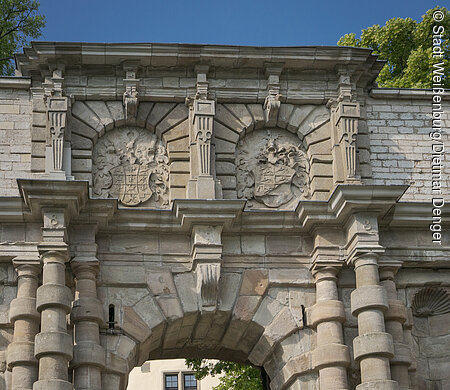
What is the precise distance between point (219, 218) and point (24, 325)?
329cm

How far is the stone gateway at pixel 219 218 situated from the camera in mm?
16234

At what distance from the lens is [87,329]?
1609 centimetres

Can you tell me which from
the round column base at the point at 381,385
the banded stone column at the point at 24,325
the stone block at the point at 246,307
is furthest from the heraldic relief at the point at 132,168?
the round column base at the point at 381,385

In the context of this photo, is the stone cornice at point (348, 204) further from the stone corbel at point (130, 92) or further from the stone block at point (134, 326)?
the stone corbel at point (130, 92)

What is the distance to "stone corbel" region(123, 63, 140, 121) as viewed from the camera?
1756cm

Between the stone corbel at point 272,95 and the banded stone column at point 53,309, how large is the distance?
3.85 metres

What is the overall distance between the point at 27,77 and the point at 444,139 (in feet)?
22.9

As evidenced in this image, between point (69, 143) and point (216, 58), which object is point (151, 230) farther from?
point (216, 58)

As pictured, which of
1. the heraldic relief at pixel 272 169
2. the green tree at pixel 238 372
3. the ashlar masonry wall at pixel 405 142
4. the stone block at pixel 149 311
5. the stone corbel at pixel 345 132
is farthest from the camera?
the green tree at pixel 238 372

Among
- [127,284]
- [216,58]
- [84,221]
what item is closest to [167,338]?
[127,284]

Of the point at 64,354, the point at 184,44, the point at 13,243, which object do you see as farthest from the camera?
the point at 184,44

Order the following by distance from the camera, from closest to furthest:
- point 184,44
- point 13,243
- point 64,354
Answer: point 64,354 → point 13,243 → point 184,44

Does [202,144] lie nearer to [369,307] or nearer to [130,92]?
[130,92]

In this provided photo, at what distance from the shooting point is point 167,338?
17391mm
